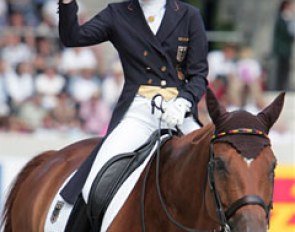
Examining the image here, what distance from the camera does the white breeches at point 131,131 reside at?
5.64 metres

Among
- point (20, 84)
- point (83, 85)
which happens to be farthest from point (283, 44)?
point (20, 84)

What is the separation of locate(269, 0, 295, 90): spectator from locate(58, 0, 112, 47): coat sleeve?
11257 millimetres

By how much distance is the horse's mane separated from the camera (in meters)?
7.40

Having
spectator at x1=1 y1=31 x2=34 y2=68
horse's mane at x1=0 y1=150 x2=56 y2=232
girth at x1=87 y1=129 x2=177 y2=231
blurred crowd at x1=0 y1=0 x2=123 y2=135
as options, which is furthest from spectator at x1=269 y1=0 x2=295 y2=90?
girth at x1=87 y1=129 x2=177 y2=231

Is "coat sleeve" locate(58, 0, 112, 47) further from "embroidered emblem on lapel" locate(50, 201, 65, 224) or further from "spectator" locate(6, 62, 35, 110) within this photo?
"spectator" locate(6, 62, 35, 110)

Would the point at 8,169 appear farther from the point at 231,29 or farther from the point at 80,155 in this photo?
the point at 231,29

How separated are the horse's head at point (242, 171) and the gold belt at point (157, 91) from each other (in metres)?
1.02

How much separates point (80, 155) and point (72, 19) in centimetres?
146

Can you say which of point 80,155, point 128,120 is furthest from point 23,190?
point 128,120

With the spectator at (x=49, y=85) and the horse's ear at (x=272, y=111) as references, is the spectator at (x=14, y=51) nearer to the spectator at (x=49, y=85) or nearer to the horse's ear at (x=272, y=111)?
the spectator at (x=49, y=85)

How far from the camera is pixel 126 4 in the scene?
5.85 metres

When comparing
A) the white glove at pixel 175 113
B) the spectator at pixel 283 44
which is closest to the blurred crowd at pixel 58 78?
the spectator at pixel 283 44

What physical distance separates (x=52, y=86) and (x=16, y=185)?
6567 mm

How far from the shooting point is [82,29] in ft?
18.9
